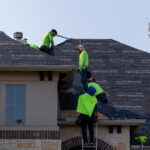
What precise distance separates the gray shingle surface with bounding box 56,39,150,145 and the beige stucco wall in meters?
2.32

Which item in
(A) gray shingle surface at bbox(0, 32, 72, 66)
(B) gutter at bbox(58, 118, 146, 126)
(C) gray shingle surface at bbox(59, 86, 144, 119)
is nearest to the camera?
(A) gray shingle surface at bbox(0, 32, 72, 66)

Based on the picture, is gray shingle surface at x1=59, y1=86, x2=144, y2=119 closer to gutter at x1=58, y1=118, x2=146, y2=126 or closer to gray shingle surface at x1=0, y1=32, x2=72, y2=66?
gutter at x1=58, y1=118, x2=146, y2=126

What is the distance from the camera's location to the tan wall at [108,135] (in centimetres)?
1898

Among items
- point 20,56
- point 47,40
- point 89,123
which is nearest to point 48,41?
point 47,40

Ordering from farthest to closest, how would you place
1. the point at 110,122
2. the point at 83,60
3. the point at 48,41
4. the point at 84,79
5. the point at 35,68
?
the point at 48,41, the point at 83,60, the point at 84,79, the point at 110,122, the point at 35,68

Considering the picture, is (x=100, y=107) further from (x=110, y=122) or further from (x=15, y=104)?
(x=15, y=104)

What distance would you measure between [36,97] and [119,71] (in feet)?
22.4

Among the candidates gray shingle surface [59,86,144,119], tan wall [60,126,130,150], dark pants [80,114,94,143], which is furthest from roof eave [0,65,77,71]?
gray shingle surface [59,86,144,119]

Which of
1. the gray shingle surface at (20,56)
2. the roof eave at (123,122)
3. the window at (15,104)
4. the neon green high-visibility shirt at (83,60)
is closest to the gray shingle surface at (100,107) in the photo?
the roof eave at (123,122)

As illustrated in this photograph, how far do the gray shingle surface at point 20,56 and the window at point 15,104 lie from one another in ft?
2.43

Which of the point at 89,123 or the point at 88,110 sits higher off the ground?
the point at 88,110

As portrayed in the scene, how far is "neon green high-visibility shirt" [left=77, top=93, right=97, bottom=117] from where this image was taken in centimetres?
1825

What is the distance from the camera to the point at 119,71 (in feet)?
78.0

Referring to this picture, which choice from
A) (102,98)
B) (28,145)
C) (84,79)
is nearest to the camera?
(28,145)
